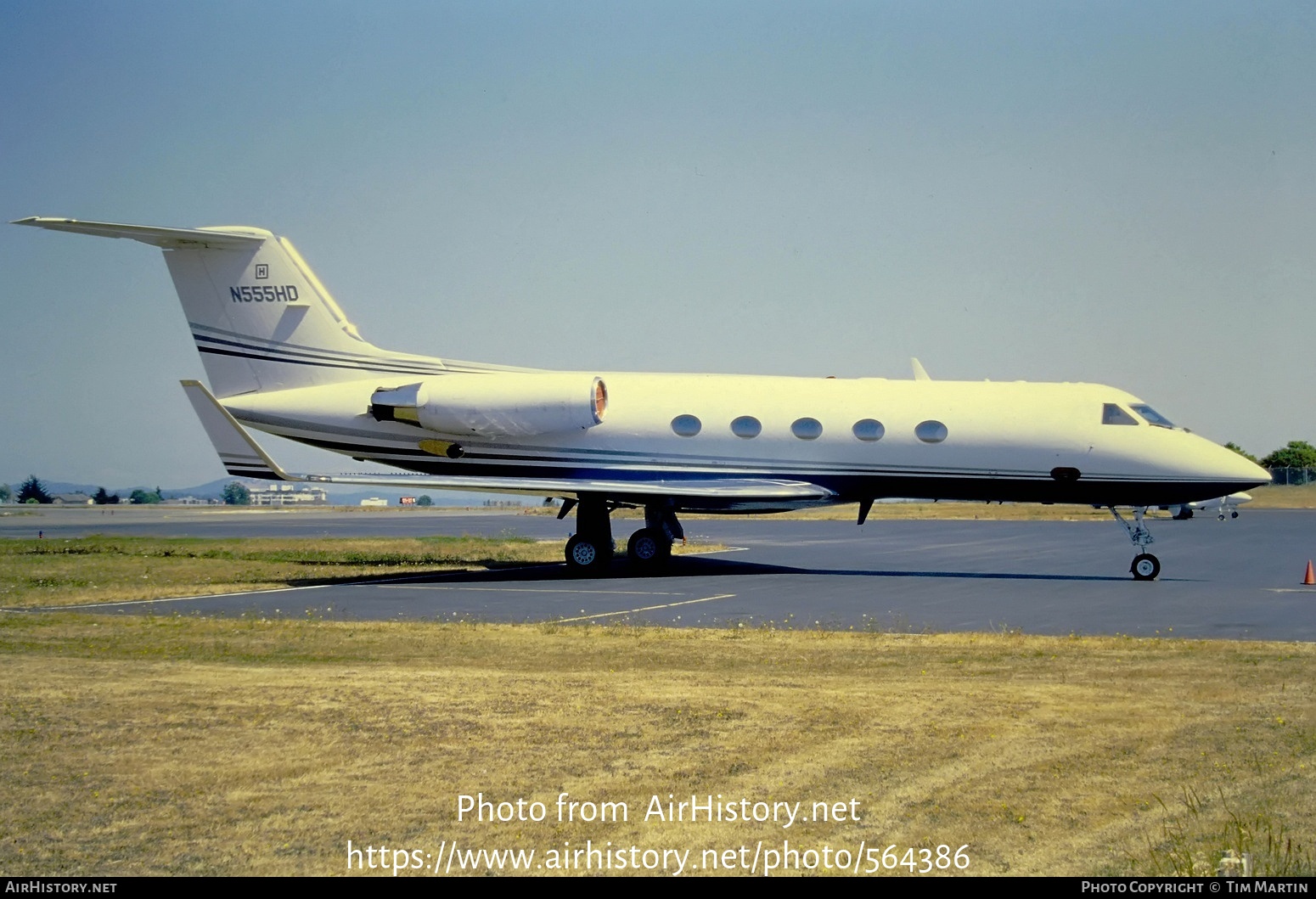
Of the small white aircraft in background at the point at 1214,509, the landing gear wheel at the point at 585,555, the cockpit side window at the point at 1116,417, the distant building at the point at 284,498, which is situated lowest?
the distant building at the point at 284,498

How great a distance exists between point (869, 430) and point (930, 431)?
115 cm

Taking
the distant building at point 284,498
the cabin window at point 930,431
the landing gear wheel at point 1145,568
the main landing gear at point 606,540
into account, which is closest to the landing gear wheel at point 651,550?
the main landing gear at point 606,540

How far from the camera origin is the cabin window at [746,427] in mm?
22516

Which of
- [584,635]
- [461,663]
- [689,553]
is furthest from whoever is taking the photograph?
[689,553]

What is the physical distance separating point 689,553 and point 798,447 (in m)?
6.68

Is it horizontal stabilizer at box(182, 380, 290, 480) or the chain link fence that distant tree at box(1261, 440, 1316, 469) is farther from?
horizontal stabilizer at box(182, 380, 290, 480)

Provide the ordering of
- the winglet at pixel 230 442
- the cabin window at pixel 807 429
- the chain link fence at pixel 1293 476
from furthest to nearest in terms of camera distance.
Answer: the chain link fence at pixel 1293 476 < the cabin window at pixel 807 429 < the winglet at pixel 230 442

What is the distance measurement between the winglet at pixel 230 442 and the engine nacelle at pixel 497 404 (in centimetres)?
262

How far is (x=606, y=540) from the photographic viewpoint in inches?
900

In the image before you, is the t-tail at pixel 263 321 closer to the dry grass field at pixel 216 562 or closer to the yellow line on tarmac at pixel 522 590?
the dry grass field at pixel 216 562

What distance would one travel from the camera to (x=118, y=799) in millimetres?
6168

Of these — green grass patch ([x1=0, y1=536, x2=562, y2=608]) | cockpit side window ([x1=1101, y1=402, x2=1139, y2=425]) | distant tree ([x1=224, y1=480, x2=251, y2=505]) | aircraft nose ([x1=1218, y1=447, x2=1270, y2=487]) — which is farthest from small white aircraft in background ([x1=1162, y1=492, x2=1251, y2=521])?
distant tree ([x1=224, y1=480, x2=251, y2=505])

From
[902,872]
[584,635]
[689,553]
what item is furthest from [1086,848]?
[689,553]

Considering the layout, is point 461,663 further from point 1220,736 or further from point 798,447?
point 798,447
